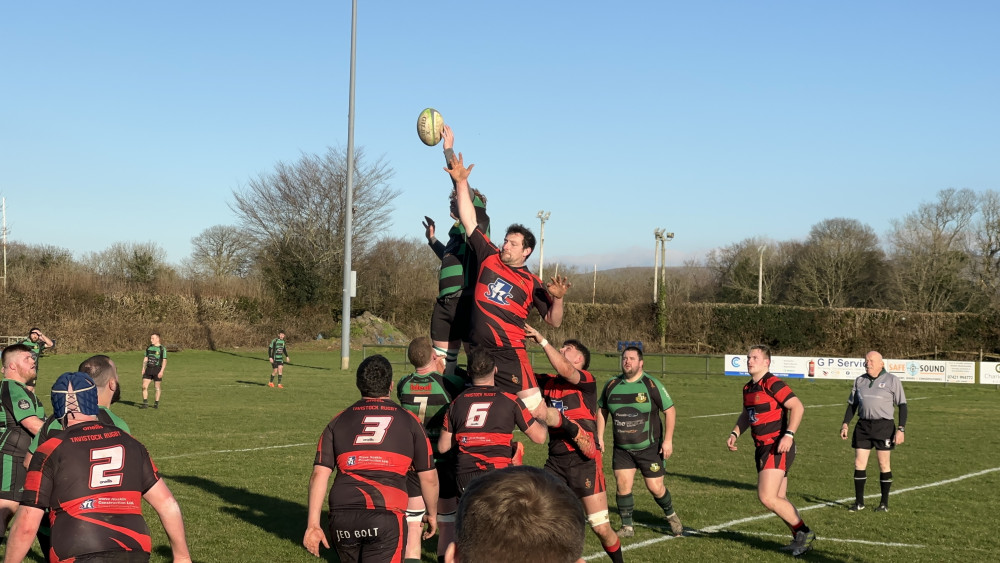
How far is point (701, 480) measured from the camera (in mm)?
13703

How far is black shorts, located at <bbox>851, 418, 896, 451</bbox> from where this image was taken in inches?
479

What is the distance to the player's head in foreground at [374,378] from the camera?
566 centimetres

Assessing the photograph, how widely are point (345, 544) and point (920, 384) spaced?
33379 mm

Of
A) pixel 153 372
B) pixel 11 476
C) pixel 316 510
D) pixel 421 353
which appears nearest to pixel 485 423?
pixel 421 353

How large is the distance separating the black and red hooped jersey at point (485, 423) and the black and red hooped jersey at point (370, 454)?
1060mm

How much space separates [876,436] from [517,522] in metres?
11.4

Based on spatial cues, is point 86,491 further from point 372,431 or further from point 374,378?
point 374,378

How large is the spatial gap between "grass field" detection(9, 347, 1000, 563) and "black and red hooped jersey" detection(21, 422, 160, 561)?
416 cm

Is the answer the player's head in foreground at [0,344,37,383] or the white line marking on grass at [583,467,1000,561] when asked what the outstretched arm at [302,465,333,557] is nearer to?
the white line marking on grass at [583,467,1000,561]

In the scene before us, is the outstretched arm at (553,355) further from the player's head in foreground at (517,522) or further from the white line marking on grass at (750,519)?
the player's head in foreground at (517,522)

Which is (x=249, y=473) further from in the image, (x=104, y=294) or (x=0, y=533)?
(x=104, y=294)

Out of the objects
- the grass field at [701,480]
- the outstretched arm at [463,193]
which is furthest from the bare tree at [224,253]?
the outstretched arm at [463,193]

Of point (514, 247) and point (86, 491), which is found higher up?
point (514, 247)

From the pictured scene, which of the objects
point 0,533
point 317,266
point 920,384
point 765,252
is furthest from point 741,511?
point 765,252
